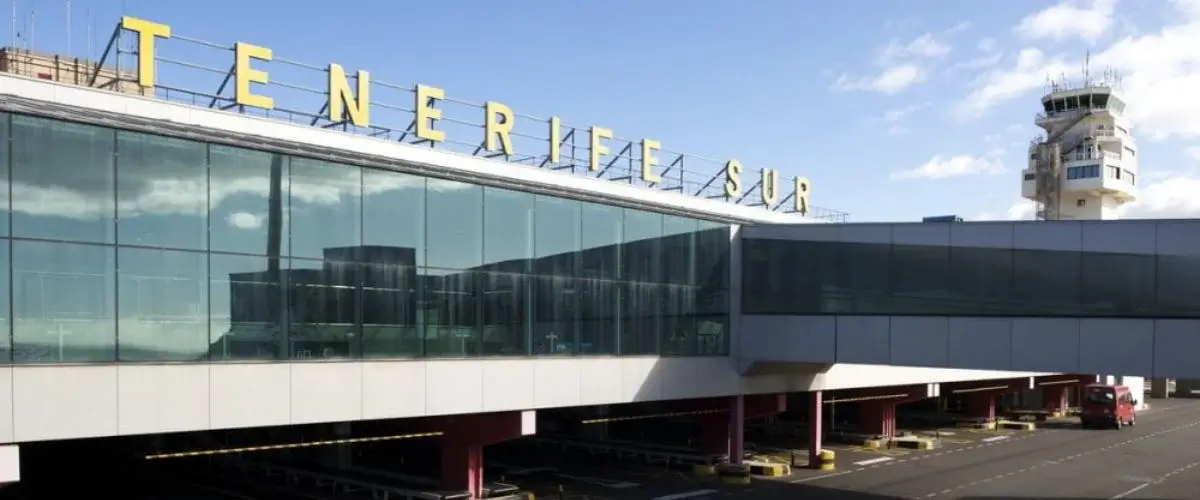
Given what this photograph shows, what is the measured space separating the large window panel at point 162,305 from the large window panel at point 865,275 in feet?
81.3

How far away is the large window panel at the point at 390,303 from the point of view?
31016 mm

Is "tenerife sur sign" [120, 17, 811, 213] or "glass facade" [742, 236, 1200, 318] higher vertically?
"tenerife sur sign" [120, 17, 811, 213]

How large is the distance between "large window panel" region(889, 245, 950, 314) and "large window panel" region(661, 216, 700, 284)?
799cm

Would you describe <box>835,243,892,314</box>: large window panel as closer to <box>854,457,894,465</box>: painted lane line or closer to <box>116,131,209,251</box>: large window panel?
<box>854,457,894,465</box>: painted lane line

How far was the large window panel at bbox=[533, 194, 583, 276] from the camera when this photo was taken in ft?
121

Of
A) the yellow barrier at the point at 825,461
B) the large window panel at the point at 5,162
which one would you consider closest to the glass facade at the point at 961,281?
the yellow barrier at the point at 825,461

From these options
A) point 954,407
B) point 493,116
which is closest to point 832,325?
point 493,116

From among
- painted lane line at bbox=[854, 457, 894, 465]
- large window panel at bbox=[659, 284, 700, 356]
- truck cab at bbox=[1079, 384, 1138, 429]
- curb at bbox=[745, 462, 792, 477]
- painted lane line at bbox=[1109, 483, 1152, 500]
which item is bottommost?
truck cab at bbox=[1079, 384, 1138, 429]

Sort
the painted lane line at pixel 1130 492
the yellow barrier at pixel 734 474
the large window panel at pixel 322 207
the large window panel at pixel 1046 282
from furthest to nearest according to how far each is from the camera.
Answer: the yellow barrier at pixel 734 474, the painted lane line at pixel 1130 492, the large window panel at pixel 1046 282, the large window panel at pixel 322 207

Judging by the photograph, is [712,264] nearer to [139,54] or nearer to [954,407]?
[139,54]

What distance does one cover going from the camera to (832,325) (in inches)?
1651

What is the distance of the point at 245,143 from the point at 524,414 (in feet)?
43.5

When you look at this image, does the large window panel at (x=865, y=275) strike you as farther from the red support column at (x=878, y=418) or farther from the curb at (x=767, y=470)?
the red support column at (x=878, y=418)

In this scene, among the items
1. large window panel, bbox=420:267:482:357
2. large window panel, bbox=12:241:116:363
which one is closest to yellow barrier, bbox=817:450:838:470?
large window panel, bbox=420:267:482:357
